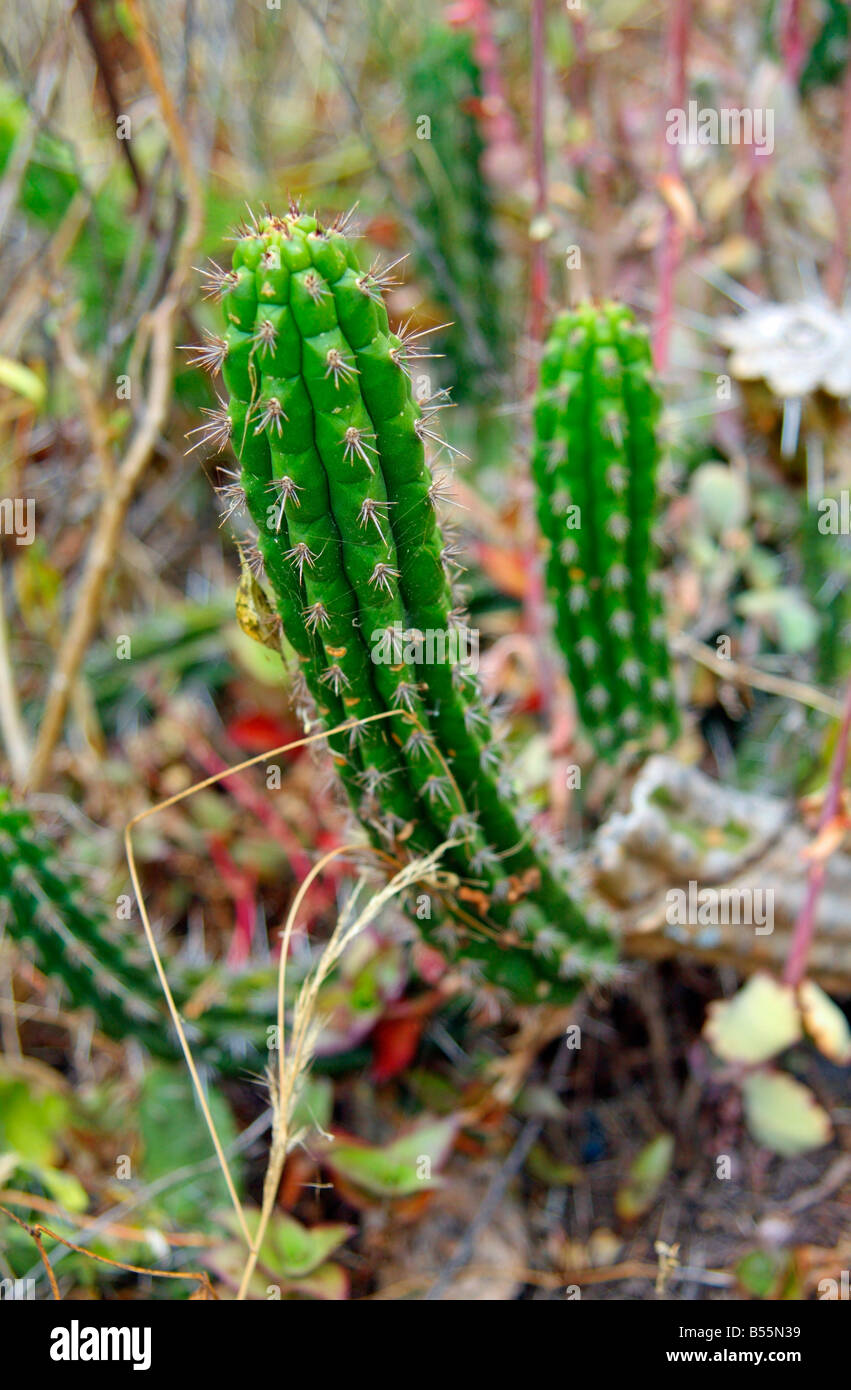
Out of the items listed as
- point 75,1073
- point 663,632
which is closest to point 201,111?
point 663,632

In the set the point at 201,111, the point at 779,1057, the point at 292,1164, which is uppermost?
the point at 201,111

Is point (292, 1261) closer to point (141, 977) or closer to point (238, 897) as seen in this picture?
point (141, 977)

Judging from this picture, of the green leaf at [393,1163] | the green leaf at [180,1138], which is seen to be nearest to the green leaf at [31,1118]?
the green leaf at [180,1138]

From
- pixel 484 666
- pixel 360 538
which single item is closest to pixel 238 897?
pixel 484 666

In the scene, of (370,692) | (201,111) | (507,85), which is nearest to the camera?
(370,692)

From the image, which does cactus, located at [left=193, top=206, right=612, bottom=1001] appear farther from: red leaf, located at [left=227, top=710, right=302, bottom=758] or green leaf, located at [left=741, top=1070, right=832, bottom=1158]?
red leaf, located at [left=227, top=710, right=302, bottom=758]
